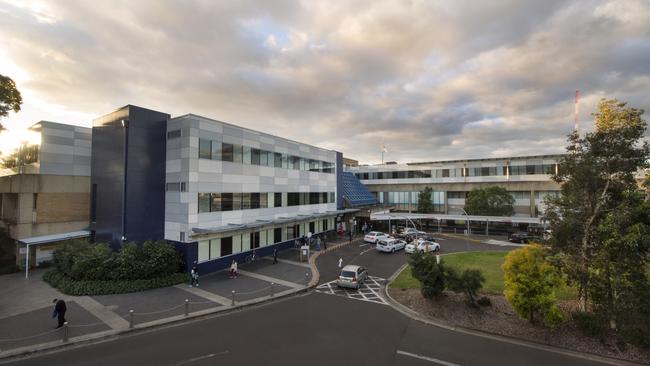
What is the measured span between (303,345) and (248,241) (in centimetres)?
1908

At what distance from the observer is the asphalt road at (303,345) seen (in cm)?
1344

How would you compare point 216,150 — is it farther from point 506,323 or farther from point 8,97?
point 506,323

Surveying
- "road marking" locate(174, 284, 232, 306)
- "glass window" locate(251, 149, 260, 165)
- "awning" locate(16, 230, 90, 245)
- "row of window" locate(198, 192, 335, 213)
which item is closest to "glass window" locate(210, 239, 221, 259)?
"row of window" locate(198, 192, 335, 213)

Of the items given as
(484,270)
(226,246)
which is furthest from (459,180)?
(226,246)

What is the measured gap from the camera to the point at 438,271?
62.6ft

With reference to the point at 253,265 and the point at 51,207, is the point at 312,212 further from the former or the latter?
the point at 51,207

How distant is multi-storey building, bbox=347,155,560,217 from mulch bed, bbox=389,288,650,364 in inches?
1687

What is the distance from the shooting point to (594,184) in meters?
16.2

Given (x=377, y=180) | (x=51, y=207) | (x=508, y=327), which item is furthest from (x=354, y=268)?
(x=377, y=180)

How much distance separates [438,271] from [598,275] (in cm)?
770

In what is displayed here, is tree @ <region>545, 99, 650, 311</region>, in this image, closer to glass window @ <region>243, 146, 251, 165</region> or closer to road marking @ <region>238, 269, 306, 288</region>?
road marking @ <region>238, 269, 306, 288</region>

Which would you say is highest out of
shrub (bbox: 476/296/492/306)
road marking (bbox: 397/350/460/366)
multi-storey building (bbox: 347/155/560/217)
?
multi-storey building (bbox: 347/155/560/217)

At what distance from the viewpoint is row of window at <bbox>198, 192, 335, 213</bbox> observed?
91.4 ft

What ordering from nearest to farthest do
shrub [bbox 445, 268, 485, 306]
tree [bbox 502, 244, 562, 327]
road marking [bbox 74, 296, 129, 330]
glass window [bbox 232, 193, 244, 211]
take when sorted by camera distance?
tree [bbox 502, 244, 562, 327] < road marking [bbox 74, 296, 129, 330] < shrub [bbox 445, 268, 485, 306] < glass window [bbox 232, 193, 244, 211]
